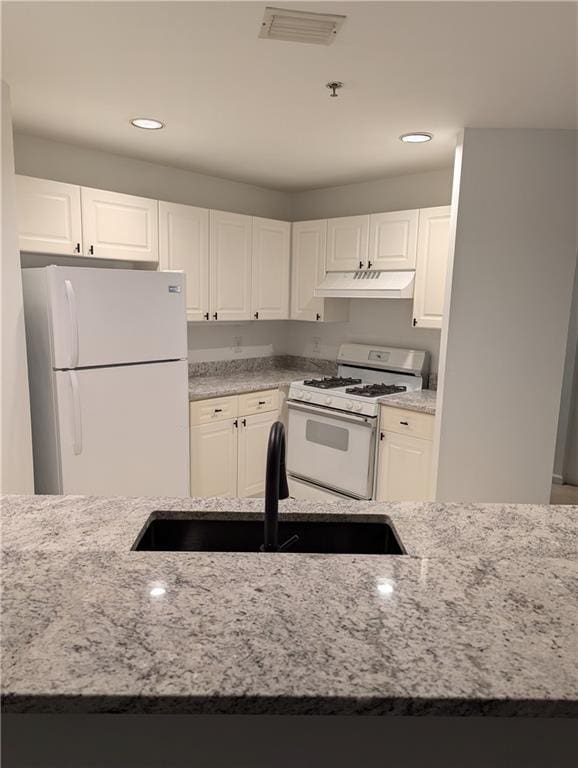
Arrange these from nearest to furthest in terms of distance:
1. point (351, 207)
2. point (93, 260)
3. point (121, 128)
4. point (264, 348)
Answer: point (121, 128)
point (93, 260)
point (351, 207)
point (264, 348)

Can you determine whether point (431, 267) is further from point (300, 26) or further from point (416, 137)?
point (300, 26)

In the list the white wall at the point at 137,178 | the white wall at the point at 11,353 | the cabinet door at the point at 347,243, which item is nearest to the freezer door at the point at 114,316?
the white wall at the point at 11,353

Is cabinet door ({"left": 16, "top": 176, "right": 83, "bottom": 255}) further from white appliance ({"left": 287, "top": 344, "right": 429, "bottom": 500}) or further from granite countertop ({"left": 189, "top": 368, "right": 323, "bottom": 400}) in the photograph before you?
white appliance ({"left": 287, "top": 344, "right": 429, "bottom": 500})

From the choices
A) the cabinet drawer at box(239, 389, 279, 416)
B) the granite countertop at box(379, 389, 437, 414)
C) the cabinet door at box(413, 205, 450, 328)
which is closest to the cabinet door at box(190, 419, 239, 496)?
the cabinet drawer at box(239, 389, 279, 416)

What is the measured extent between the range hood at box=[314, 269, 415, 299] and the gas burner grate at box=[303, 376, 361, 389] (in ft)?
2.08

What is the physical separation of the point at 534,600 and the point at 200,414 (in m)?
2.68

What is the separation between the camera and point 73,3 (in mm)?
1569

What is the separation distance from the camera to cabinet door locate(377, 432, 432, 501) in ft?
10.5

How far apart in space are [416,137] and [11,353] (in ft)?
7.82

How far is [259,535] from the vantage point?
4.72 feet

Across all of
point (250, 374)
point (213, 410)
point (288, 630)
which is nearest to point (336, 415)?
point (213, 410)

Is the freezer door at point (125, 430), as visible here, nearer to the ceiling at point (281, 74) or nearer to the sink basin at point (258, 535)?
the ceiling at point (281, 74)

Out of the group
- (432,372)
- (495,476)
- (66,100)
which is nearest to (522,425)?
(495,476)

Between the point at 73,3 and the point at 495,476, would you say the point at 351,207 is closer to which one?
the point at 495,476
